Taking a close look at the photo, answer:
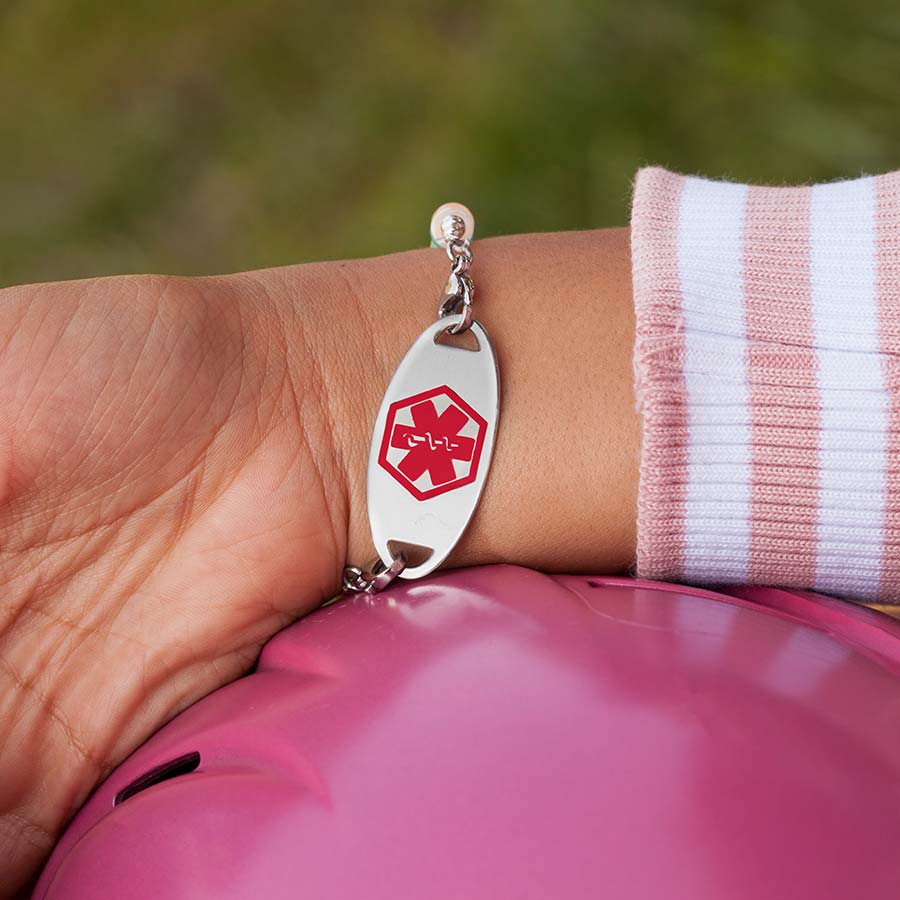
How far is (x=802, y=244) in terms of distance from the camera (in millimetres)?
669

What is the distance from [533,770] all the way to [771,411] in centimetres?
28

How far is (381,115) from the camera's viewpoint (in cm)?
147

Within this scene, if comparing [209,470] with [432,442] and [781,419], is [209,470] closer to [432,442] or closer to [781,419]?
[432,442]

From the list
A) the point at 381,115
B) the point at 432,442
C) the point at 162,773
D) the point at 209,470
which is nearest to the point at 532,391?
the point at 432,442

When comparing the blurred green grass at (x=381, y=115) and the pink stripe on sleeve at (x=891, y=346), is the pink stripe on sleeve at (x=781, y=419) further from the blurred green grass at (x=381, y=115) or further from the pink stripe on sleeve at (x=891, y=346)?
the blurred green grass at (x=381, y=115)

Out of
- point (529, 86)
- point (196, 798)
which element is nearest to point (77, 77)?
point (529, 86)

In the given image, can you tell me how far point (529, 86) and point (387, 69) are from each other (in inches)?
7.7

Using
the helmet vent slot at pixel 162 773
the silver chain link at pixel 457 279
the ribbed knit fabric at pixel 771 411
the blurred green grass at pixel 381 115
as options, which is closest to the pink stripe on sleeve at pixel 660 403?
the ribbed knit fabric at pixel 771 411

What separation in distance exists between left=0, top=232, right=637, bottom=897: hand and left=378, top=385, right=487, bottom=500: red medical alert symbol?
35 mm

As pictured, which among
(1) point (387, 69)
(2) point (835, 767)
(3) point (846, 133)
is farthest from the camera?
(1) point (387, 69)

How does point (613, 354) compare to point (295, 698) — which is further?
point (613, 354)

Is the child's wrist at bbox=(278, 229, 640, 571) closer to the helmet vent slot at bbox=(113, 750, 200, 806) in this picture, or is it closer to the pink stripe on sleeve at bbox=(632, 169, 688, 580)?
the pink stripe on sleeve at bbox=(632, 169, 688, 580)

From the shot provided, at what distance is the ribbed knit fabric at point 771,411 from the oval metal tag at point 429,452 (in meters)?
0.09

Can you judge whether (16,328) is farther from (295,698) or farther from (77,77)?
(77,77)
